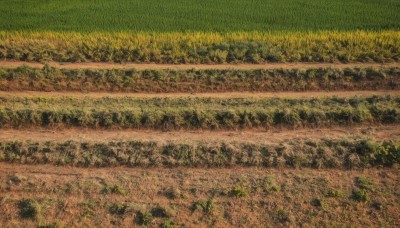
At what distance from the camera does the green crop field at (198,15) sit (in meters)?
21.0

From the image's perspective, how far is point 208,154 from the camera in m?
11.5

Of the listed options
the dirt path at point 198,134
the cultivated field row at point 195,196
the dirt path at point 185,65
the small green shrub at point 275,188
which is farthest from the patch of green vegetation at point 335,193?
the dirt path at point 185,65

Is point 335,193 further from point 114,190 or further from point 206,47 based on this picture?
point 206,47

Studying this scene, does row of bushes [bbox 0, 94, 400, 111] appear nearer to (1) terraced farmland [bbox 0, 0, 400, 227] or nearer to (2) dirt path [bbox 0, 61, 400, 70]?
(1) terraced farmland [bbox 0, 0, 400, 227]

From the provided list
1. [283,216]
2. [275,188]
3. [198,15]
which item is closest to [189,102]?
[275,188]

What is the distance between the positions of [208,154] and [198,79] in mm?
5269

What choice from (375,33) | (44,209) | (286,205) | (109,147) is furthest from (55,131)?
(375,33)

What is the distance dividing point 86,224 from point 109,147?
2.76 meters

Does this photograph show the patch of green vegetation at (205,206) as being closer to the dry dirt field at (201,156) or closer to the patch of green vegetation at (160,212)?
the dry dirt field at (201,156)

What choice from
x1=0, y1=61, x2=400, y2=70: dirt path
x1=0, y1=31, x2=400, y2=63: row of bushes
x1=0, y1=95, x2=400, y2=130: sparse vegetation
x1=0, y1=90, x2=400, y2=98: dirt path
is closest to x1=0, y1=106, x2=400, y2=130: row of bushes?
x1=0, y1=95, x2=400, y2=130: sparse vegetation

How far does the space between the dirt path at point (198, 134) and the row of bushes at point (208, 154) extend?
477 mm

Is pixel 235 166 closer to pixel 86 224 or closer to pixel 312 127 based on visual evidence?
pixel 312 127

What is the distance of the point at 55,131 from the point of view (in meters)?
13.0

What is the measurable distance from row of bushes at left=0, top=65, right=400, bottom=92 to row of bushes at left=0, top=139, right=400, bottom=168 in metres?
4.31
